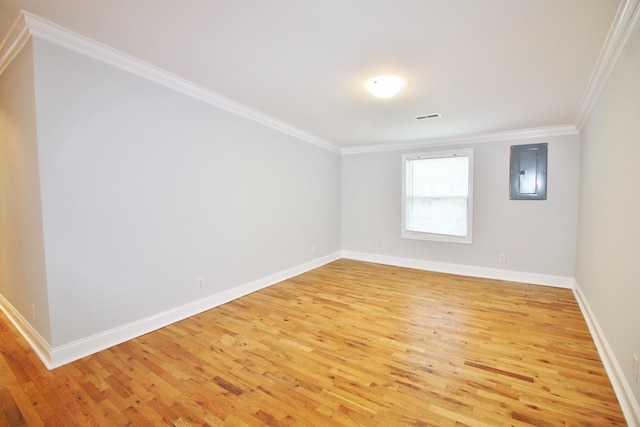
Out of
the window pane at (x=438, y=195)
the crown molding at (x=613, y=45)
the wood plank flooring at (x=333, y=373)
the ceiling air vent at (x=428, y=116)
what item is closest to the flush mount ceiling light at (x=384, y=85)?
the ceiling air vent at (x=428, y=116)

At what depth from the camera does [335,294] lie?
3736 millimetres

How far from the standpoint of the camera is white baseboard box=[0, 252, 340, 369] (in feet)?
6.87

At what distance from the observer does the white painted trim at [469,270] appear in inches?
161

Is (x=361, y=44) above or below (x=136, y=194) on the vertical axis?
above

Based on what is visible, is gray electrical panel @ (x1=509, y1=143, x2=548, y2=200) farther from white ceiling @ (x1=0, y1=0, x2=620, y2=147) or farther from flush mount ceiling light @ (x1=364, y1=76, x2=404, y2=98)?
flush mount ceiling light @ (x1=364, y1=76, x2=404, y2=98)

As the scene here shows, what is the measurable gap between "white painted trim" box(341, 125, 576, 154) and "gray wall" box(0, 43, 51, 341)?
4660 millimetres

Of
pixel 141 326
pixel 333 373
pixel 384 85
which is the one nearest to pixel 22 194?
pixel 141 326

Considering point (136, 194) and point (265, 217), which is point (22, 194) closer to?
point (136, 194)

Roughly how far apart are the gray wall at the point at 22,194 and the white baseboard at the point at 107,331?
0.11m

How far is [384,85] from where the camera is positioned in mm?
2557

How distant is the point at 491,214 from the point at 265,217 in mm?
3575

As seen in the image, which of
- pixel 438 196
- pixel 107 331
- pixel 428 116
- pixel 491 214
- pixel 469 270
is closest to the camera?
pixel 107 331

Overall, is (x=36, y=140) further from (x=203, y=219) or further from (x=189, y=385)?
(x=189, y=385)

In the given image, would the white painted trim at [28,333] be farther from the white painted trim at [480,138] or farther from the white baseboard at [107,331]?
the white painted trim at [480,138]
